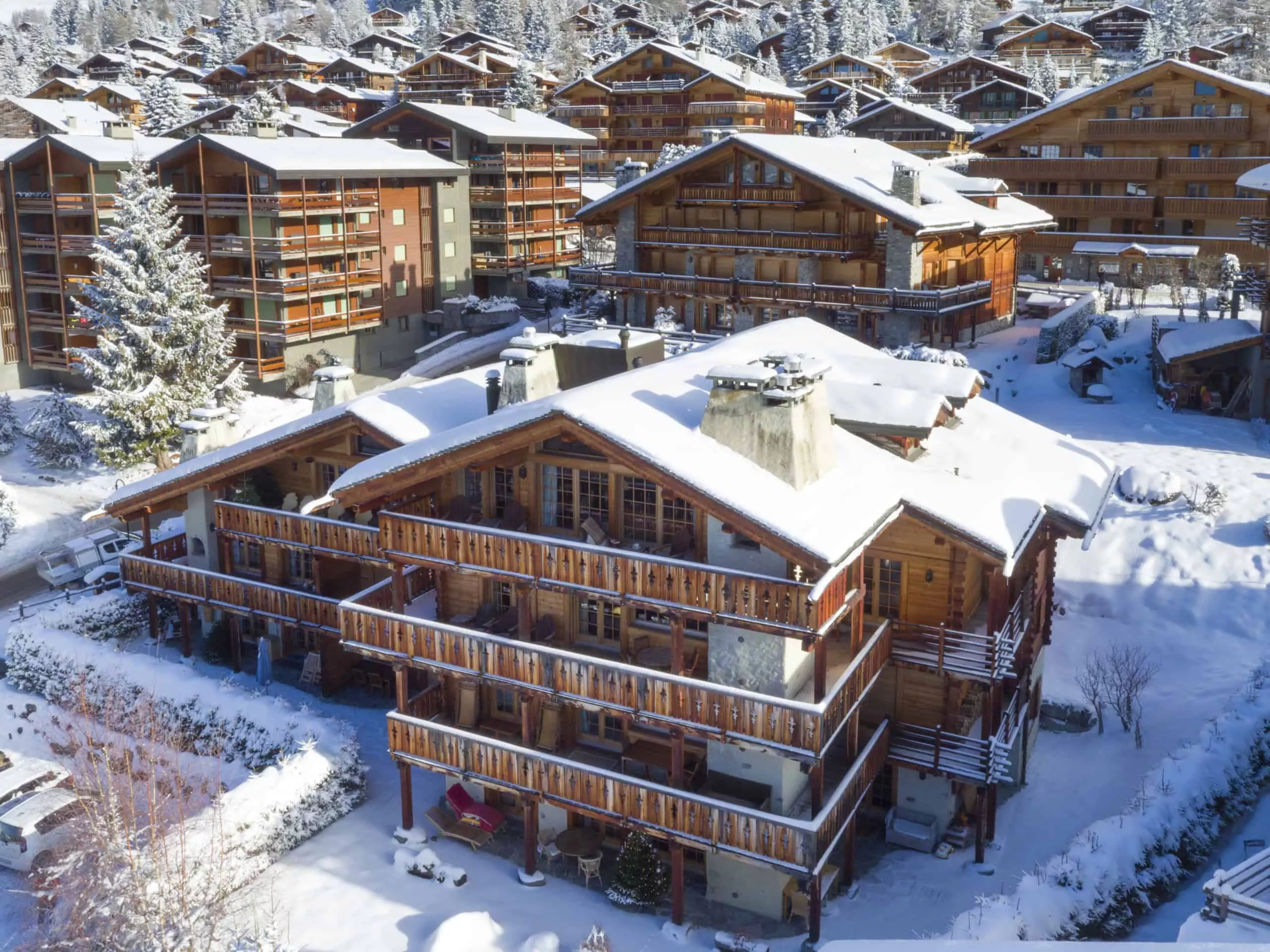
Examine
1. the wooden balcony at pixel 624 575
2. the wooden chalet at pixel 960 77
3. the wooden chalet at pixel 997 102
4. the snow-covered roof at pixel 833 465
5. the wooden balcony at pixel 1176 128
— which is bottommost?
the wooden balcony at pixel 624 575

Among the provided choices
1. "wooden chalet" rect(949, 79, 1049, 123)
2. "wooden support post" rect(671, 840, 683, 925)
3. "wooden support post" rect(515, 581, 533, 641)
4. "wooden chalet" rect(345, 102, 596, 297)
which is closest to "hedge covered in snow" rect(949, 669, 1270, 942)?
"wooden support post" rect(671, 840, 683, 925)

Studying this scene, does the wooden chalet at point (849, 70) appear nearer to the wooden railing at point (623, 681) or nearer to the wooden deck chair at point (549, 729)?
the wooden deck chair at point (549, 729)

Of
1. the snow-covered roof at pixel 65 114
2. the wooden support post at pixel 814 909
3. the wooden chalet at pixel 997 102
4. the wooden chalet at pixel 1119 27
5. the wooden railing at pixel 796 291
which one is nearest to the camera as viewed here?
the wooden support post at pixel 814 909

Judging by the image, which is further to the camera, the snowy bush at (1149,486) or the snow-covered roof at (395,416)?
the snowy bush at (1149,486)

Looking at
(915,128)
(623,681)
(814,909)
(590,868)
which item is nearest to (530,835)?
(590,868)

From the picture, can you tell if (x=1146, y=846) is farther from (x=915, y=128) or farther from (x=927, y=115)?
(x=915, y=128)

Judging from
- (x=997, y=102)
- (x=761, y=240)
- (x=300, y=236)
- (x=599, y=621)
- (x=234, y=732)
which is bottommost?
(x=234, y=732)

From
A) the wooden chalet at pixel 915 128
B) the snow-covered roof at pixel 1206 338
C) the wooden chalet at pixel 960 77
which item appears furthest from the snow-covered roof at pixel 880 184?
the wooden chalet at pixel 960 77

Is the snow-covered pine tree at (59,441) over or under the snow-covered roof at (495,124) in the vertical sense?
under
